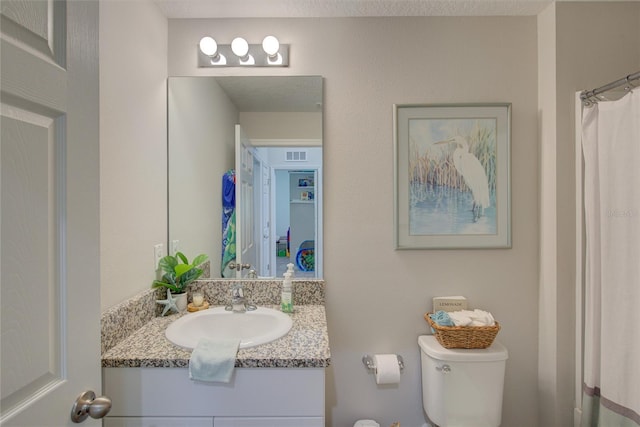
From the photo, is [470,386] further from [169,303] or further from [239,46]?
[239,46]

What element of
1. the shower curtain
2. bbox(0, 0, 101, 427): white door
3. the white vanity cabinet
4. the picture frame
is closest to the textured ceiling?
the picture frame

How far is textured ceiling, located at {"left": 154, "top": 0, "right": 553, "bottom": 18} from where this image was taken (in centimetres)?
149

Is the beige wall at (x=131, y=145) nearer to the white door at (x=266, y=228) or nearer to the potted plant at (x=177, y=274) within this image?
the potted plant at (x=177, y=274)

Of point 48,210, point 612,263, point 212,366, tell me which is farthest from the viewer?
point 612,263

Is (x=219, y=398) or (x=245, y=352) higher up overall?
(x=245, y=352)

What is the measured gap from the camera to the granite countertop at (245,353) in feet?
3.41

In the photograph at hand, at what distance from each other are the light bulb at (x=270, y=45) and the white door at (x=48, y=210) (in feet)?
2.95

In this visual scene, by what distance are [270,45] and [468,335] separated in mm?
1577

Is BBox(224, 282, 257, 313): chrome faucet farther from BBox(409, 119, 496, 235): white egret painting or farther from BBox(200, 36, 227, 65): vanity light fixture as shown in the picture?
BBox(200, 36, 227, 65): vanity light fixture

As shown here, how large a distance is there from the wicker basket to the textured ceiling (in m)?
1.46

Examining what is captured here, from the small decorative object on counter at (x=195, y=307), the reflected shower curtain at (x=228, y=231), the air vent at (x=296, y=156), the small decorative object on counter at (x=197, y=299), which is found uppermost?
the air vent at (x=296, y=156)

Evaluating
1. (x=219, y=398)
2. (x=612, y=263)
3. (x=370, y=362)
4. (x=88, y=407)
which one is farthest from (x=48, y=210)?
(x=612, y=263)

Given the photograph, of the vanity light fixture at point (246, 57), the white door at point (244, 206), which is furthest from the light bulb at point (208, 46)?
the white door at point (244, 206)

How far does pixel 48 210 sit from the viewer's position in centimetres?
59
